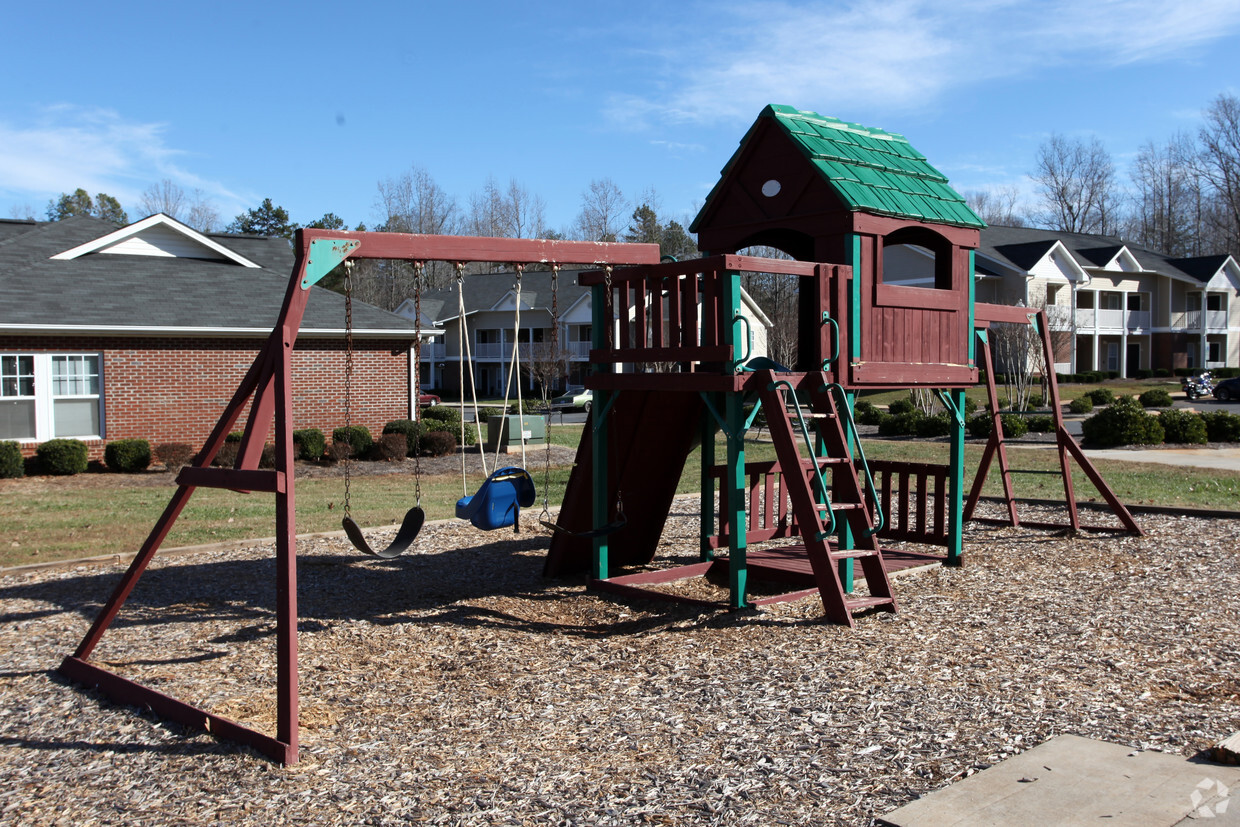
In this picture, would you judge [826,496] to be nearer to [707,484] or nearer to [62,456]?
[707,484]

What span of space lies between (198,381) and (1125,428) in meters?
19.3

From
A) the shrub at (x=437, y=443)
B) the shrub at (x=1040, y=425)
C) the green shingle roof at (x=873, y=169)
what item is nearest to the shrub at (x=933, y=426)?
the shrub at (x=1040, y=425)

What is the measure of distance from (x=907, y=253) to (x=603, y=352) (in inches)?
1476

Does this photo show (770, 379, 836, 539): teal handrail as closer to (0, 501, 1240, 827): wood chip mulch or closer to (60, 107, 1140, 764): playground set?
(60, 107, 1140, 764): playground set

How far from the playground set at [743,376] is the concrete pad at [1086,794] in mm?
2304

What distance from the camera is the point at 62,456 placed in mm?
16344

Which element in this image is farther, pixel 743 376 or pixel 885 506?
pixel 885 506

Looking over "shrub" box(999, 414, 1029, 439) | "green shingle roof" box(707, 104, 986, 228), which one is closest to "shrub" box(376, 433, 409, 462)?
"green shingle roof" box(707, 104, 986, 228)

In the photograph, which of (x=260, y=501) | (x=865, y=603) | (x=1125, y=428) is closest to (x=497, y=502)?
(x=865, y=603)

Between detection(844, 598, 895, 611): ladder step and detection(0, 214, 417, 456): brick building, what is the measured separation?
12622 millimetres

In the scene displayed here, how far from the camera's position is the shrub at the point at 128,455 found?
16734 mm

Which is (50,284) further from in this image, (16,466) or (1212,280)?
(1212,280)

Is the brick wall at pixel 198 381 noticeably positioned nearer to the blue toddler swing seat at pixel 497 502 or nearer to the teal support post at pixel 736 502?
the blue toddler swing seat at pixel 497 502

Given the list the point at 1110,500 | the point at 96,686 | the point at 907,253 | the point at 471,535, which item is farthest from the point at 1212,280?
the point at 96,686
